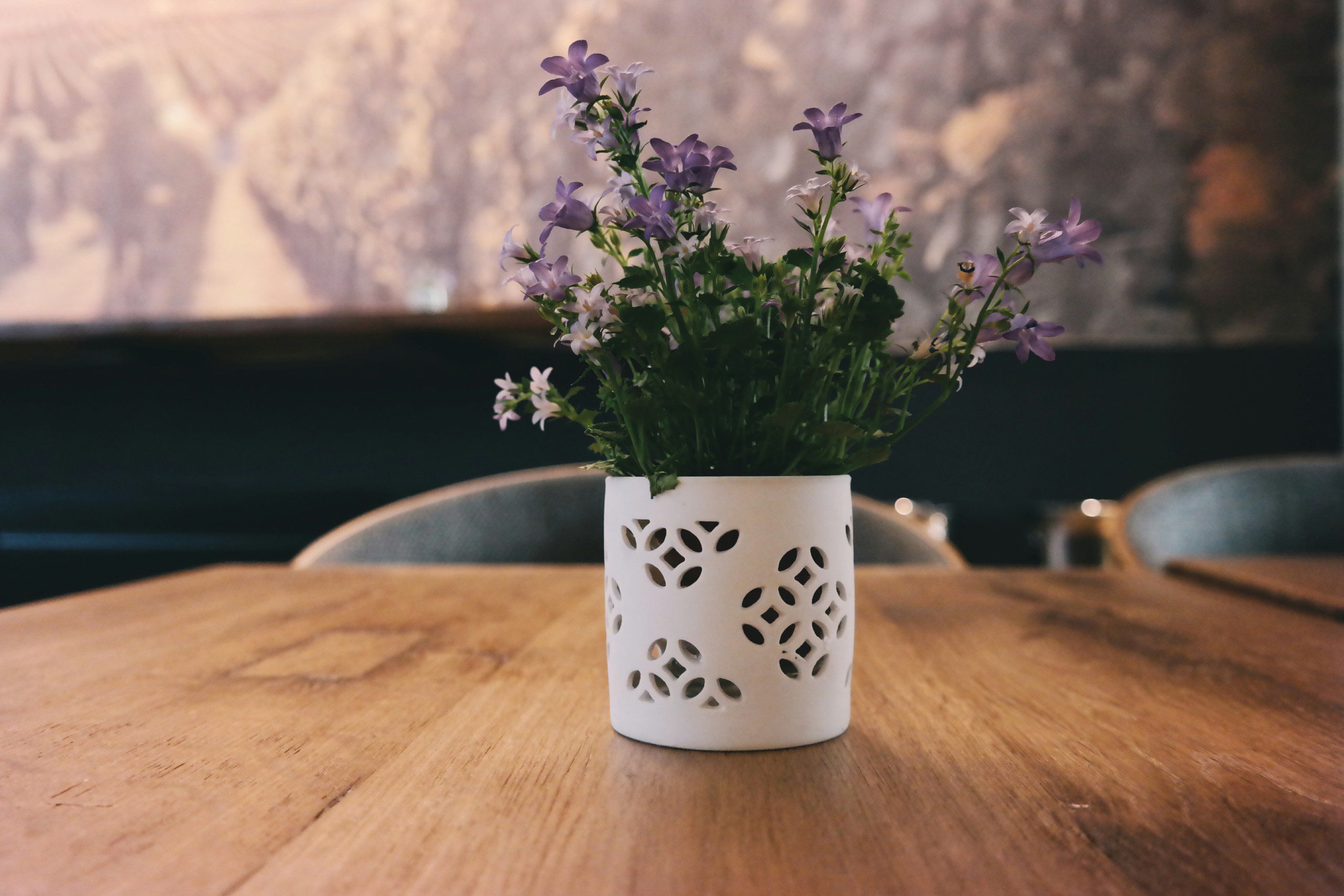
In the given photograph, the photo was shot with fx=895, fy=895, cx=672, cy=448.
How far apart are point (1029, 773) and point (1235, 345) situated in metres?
2.48

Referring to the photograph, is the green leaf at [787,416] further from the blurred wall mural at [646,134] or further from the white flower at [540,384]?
the blurred wall mural at [646,134]

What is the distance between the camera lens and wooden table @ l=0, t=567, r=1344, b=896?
0.30 metres

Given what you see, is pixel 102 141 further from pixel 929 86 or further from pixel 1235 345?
pixel 1235 345

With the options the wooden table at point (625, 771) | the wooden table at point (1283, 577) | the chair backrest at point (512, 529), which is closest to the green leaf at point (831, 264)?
the wooden table at point (625, 771)

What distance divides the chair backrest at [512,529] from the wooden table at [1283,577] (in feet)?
1.11

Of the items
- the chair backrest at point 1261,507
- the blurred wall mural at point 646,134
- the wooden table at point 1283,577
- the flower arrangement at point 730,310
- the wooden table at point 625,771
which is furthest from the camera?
the blurred wall mural at point 646,134

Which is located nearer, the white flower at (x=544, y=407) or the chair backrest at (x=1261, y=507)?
the white flower at (x=544, y=407)

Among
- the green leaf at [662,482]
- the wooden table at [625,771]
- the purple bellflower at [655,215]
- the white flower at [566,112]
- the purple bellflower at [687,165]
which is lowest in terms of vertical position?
the wooden table at [625,771]

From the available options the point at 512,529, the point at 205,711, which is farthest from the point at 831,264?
the point at 512,529

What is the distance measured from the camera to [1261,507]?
4.89 ft

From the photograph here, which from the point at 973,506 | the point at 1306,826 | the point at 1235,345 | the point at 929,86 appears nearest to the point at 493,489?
the point at 1306,826

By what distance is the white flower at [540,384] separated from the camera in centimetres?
44

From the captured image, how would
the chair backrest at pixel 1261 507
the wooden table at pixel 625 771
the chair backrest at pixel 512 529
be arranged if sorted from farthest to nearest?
the chair backrest at pixel 1261 507
the chair backrest at pixel 512 529
the wooden table at pixel 625 771

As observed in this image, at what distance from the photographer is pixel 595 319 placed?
419mm
